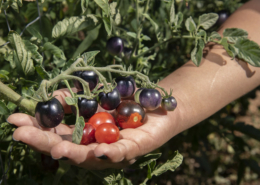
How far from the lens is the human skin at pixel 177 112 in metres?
0.68

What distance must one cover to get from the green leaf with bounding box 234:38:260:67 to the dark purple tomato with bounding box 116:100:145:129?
1.46ft

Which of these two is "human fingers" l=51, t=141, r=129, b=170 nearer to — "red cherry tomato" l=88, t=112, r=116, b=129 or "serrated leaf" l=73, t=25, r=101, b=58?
"red cherry tomato" l=88, t=112, r=116, b=129

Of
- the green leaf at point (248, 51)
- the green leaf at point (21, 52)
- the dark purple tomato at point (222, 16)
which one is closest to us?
the green leaf at point (21, 52)

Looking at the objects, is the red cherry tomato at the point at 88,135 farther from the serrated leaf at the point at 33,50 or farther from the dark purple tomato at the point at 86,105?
the serrated leaf at the point at 33,50

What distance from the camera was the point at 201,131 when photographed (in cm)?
144

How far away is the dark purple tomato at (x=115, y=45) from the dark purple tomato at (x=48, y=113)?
1.21 ft

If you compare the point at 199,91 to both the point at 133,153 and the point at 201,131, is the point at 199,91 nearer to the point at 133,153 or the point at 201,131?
the point at 201,131

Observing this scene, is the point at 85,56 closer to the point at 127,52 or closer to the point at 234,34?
the point at 127,52

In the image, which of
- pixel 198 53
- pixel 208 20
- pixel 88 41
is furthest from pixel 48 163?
pixel 208 20

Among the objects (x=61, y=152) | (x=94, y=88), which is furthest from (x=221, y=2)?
(x=61, y=152)

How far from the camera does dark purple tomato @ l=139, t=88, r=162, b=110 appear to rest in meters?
0.86

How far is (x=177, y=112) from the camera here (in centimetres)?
103

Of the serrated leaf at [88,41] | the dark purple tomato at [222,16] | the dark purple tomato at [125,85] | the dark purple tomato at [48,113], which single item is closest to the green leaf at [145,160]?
the dark purple tomato at [125,85]

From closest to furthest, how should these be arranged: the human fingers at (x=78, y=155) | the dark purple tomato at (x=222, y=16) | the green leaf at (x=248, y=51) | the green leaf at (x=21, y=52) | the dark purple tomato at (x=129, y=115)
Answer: the human fingers at (x=78, y=155)
the green leaf at (x=21, y=52)
the dark purple tomato at (x=129, y=115)
the green leaf at (x=248, y=51)
the dark purple tomato at (x=222, y=16)
